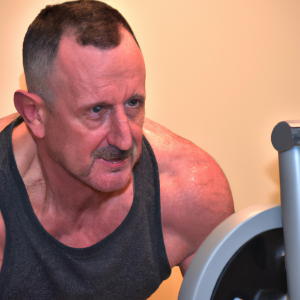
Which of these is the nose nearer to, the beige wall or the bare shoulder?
the bare shoulder

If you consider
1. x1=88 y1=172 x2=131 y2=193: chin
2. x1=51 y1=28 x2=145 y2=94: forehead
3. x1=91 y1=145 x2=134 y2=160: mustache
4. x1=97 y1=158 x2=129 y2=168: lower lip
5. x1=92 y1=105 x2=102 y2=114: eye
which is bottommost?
x1=88 y1=172 x2=131 y2=193: chin

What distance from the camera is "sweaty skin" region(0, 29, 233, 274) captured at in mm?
705

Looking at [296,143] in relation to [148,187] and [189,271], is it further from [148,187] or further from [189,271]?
[148,187]

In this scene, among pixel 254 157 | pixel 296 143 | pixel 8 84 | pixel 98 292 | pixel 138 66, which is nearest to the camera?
pixel 296 143

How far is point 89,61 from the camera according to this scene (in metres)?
0.69

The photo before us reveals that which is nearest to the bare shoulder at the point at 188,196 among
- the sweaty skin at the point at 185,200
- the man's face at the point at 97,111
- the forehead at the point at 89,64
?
the sweaty skin at the point at 185,200

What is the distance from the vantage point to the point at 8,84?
118 cm

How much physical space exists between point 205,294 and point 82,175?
1.01ft

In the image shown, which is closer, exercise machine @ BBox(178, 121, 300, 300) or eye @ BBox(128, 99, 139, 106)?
exercise machine @ BBox(178, 121, 300, 300)

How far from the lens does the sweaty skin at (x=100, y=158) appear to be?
2.31 feet

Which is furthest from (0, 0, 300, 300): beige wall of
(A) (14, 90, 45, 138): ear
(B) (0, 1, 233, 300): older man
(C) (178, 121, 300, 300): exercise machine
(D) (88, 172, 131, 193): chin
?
(C) (178, 121, 300, 300): exercise machine

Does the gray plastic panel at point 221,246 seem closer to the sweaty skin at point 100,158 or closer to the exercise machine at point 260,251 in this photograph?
the exercise machine at point 260,251

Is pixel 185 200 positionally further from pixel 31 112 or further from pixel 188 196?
pixel 31 112

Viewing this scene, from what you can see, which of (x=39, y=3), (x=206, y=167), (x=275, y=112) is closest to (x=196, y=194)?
(x=206, y=167)
